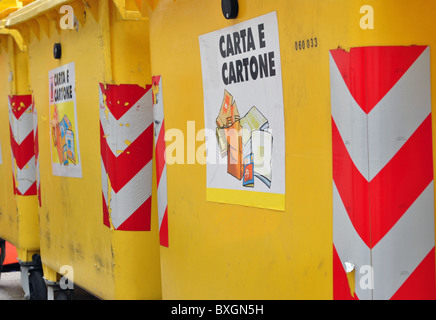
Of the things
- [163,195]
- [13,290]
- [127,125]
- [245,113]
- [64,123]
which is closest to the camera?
[245,113]

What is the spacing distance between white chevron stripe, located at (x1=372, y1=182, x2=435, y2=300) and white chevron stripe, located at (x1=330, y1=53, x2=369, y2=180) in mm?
202

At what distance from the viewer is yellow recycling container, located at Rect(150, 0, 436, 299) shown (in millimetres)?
2246

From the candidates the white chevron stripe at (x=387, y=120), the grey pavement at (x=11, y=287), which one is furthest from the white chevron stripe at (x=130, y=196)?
the grey pavement at (x=11, y=287)

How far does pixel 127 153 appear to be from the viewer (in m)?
4.14

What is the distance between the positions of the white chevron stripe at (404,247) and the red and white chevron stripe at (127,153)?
2152 mm

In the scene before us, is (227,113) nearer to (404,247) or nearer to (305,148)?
(305,148)

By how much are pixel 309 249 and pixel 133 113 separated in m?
1.90

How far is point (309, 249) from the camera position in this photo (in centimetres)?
254

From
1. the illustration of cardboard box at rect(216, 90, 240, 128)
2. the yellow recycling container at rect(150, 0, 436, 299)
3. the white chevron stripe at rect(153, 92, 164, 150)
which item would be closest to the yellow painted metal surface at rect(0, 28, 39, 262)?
the white chevron stripe at rect(153, 92, 164, 150)

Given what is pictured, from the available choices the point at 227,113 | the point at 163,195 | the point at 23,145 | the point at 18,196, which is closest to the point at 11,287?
the point at 18,196

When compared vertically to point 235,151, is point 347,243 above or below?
below

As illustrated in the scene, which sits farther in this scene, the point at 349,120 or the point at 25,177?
the point at 25,177

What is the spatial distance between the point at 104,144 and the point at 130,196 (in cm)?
34

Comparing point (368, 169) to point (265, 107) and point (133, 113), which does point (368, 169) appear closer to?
point (265, 107)
